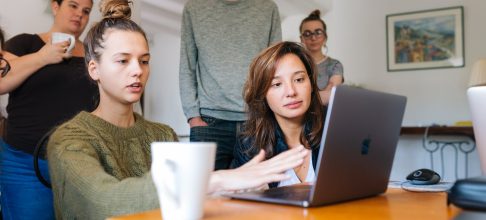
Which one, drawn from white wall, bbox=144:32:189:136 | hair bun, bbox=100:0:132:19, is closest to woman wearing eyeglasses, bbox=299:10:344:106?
hair bun, bbox=100:0:132:19

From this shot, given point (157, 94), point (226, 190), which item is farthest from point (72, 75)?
point (157, 94)

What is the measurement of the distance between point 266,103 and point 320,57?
4.03 feet

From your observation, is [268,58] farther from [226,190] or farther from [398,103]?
[226,190]

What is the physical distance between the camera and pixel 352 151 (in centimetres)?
85

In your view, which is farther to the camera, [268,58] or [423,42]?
[423,42]

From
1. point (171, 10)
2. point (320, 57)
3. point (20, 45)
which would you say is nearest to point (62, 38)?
point (20, 45)

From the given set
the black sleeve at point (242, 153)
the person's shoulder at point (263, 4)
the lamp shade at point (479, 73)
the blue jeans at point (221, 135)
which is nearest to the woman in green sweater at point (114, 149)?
the black sleeve at point (242, 153)

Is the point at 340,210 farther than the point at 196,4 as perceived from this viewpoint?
No

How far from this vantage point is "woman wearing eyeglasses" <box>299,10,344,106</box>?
2631mm

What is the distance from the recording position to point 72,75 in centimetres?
174

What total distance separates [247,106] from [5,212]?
878 mm

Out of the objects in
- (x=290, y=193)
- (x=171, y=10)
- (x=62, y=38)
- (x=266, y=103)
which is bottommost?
(x=290, y=193)

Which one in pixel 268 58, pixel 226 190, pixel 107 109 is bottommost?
pixel 226 190

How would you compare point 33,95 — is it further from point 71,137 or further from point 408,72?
point 408,72
